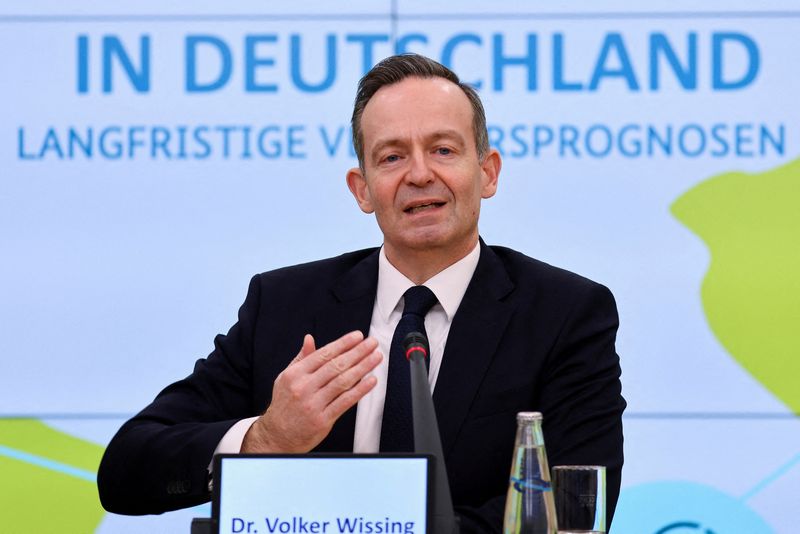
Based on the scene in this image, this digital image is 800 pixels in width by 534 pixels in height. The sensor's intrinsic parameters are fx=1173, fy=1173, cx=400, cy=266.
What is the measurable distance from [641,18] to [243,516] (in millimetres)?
2252

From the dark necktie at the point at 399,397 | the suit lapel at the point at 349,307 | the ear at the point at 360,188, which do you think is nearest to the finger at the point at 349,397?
the dark necktie at the point at 399,397

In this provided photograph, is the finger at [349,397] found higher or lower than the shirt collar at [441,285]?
lower

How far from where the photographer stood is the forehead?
7.73 feet

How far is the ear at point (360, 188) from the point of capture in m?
2.51

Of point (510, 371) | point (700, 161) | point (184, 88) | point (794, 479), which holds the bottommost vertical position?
point (794, 479)

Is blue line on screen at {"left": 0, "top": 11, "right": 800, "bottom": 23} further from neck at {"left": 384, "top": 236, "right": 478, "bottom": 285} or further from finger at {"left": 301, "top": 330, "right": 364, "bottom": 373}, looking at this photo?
finger at {"left": 301, "top": 330, "right": 364, "bottom": 373}

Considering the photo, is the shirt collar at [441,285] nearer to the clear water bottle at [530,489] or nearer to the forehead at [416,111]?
the forehead at [416,111]

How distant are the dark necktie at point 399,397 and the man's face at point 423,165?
0.18 metres

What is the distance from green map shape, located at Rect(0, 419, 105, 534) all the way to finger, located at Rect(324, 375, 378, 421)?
177cm

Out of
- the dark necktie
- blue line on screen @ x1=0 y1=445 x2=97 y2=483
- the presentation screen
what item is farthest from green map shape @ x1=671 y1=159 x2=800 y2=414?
blue line on screen @ x1=0 y1=445 x2=97 y2=483

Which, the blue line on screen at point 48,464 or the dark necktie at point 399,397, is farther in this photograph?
the blue line on screen at point 48,464

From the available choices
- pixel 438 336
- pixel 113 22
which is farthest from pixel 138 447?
pixel 113 22

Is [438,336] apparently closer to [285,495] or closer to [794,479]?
[285,495]

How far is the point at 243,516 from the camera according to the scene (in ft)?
5.26
